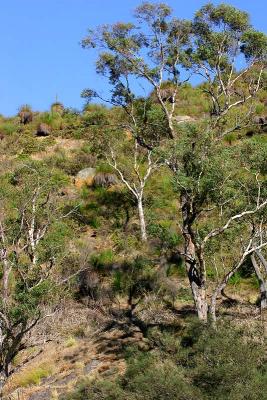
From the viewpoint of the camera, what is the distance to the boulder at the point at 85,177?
35.8 m

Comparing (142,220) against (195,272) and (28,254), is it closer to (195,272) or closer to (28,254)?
(28,254)

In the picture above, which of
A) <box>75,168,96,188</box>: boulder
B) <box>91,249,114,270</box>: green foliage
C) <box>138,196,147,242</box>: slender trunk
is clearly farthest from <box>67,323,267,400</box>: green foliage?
<box>75,168,96,188</box>: boulder

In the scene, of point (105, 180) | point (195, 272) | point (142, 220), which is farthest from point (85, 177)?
point (195, 272)

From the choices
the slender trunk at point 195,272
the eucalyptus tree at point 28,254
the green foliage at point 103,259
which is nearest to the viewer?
the eucalyptus tree at point 28,254

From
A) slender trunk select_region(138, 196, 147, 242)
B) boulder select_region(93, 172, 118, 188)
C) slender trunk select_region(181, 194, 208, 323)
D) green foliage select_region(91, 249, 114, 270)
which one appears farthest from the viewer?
boulder select_region(93, 172, 118, 188)

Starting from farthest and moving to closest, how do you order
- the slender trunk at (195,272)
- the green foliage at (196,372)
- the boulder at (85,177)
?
the boulder at (85,177), the slender trunk at (195,272), the green foliage at (196,372)

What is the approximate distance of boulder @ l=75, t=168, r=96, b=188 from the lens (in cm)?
3582

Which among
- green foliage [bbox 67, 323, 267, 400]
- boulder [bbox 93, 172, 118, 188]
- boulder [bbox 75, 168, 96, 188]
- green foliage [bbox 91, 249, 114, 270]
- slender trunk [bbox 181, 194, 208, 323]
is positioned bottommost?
green foliage [bbox 67, 323, 267, 400]

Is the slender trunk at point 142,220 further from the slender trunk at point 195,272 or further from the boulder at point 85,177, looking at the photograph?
the slender trunk at point 195,272

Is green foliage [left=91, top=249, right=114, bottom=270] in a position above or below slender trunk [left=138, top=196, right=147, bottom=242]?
below

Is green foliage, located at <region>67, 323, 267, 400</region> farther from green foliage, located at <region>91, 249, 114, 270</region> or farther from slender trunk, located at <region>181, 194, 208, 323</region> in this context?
green foliage, located at <region>91, 249, 114, 270</region>

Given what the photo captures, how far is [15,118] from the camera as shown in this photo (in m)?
49.2

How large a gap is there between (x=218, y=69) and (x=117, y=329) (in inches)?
398

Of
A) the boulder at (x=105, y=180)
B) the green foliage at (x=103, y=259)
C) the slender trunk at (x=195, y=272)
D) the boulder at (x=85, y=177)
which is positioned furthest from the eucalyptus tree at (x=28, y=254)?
the boulder at (x=85, y=177)
